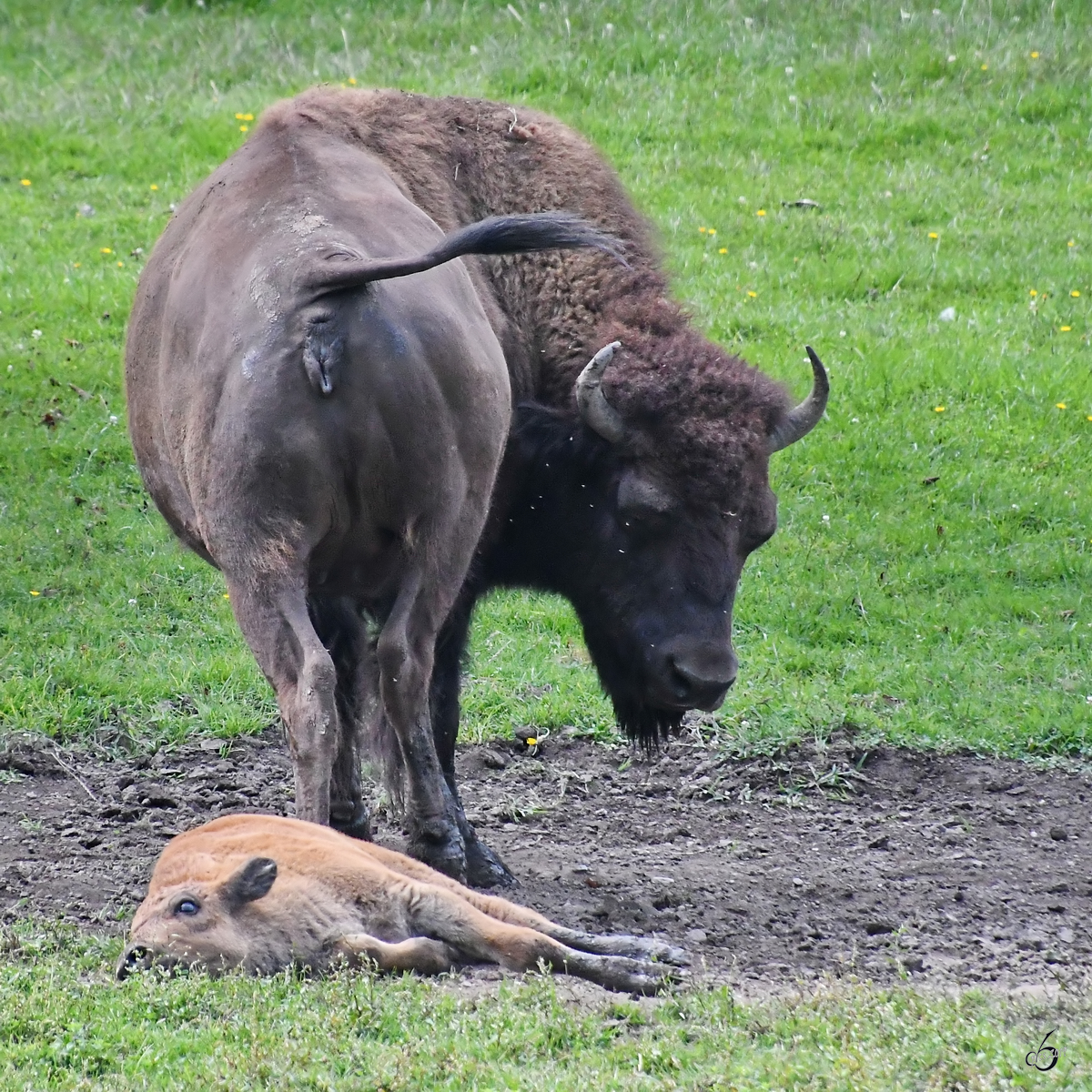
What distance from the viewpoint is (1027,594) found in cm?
773

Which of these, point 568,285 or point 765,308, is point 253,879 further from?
point 765,308

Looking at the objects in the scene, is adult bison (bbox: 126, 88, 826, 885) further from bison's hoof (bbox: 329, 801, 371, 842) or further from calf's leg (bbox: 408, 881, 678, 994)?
calf's leg (bbox: 408, 881, 678, 994)

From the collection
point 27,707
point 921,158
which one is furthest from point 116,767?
point 921,158

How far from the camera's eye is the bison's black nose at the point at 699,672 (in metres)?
5.11

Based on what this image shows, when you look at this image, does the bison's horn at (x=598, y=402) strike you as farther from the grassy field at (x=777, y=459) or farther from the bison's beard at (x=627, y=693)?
the grassy field at (x=777, y=459)

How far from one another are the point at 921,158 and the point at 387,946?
→ 33.8 ft

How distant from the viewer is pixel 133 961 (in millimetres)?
3992

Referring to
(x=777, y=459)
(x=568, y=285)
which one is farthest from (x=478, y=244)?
(x=777, y=459)

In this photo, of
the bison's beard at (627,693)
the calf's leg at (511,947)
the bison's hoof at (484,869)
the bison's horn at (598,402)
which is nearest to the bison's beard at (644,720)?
the bison's beard at (627,693)

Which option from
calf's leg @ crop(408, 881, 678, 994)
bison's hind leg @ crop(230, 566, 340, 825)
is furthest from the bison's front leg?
calf's leg @ crop(408, 881, 678, 994)

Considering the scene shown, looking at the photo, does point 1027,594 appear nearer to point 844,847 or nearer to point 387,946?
point 844,847

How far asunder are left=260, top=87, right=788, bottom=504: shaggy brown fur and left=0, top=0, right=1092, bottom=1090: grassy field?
0.44 metres

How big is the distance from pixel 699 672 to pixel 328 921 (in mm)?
1527

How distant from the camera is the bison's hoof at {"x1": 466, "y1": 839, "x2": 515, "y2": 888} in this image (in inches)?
207
